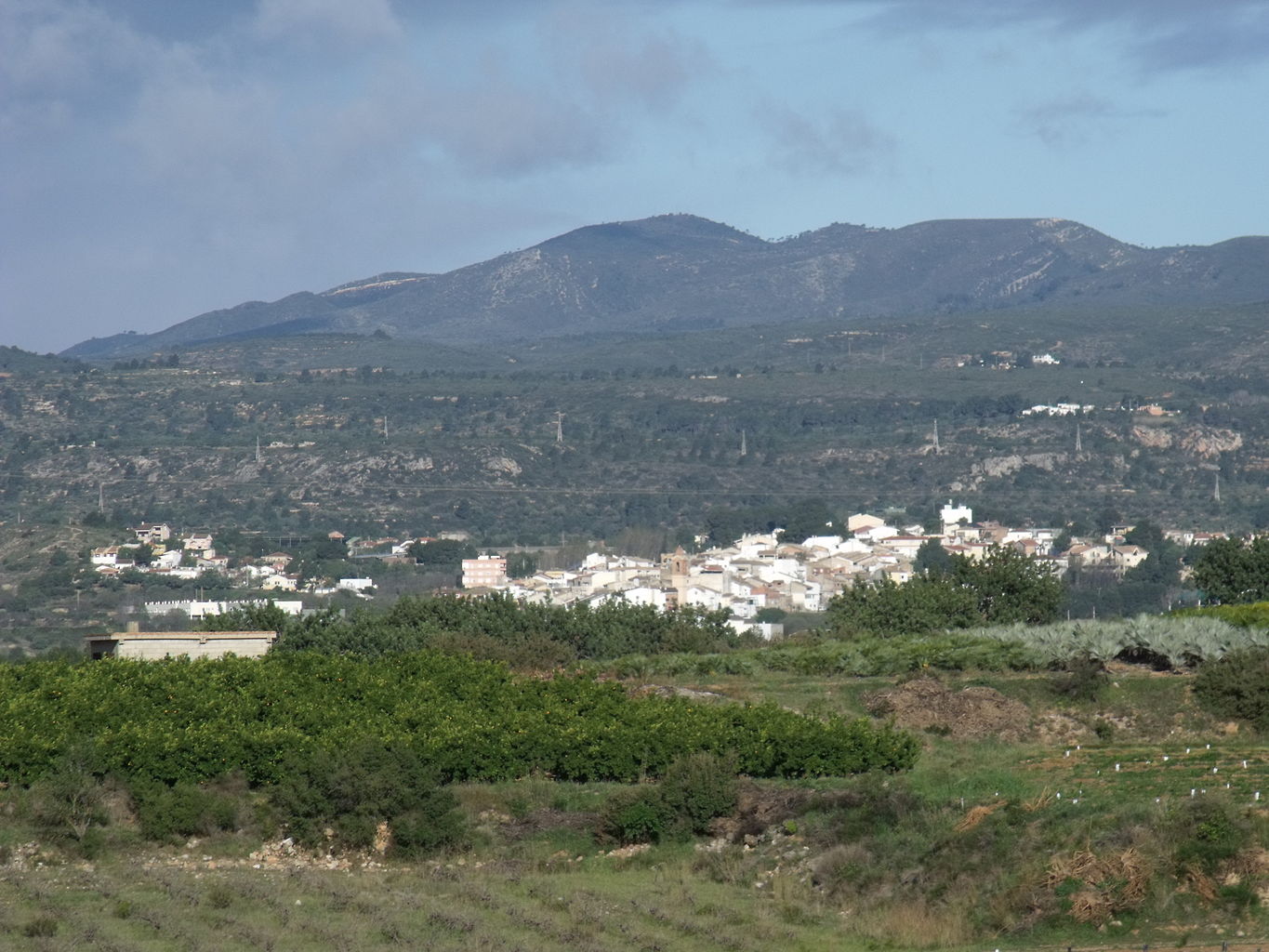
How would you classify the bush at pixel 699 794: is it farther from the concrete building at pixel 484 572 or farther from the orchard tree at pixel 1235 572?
the concrete building at pixel 484 572

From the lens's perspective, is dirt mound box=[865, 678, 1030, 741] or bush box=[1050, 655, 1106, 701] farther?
bush box=[1050, 655, 1106, 701]

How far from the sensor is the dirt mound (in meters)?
24.8

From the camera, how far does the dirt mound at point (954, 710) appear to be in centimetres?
2484

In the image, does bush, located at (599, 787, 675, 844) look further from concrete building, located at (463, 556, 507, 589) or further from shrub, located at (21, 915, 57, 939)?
concrete building, located at (463, 556, 507, 589)

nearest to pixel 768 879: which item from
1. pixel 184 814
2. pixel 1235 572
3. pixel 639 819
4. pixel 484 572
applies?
pixel 639 819

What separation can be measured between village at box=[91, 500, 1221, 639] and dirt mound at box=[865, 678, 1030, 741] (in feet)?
139

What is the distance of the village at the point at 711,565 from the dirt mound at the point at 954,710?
139ft

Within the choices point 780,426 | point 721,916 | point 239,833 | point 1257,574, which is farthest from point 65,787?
point 780,426

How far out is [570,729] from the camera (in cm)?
2280

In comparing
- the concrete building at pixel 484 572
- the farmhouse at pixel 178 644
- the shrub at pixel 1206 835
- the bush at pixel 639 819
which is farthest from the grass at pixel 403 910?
the concrete building at pixel 484 572

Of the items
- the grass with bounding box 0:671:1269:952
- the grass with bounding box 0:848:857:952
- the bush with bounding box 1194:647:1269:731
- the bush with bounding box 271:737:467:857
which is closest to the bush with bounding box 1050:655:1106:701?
the bush with bounding box 1194:647:1269:731

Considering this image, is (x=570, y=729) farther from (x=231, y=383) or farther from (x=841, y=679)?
(x=231, y=383)

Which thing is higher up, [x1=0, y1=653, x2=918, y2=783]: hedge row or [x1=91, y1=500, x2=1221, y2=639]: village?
[x1=0, y1=653, x2=918, y2=783]: hedge row

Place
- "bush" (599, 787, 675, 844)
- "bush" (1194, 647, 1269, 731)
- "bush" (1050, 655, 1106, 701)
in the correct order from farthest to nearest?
"bush" (1050, 655, 1106, 701) → "bush" (1194, 647, 1269, 731) → "bush" (599, 787, 675, 844)
